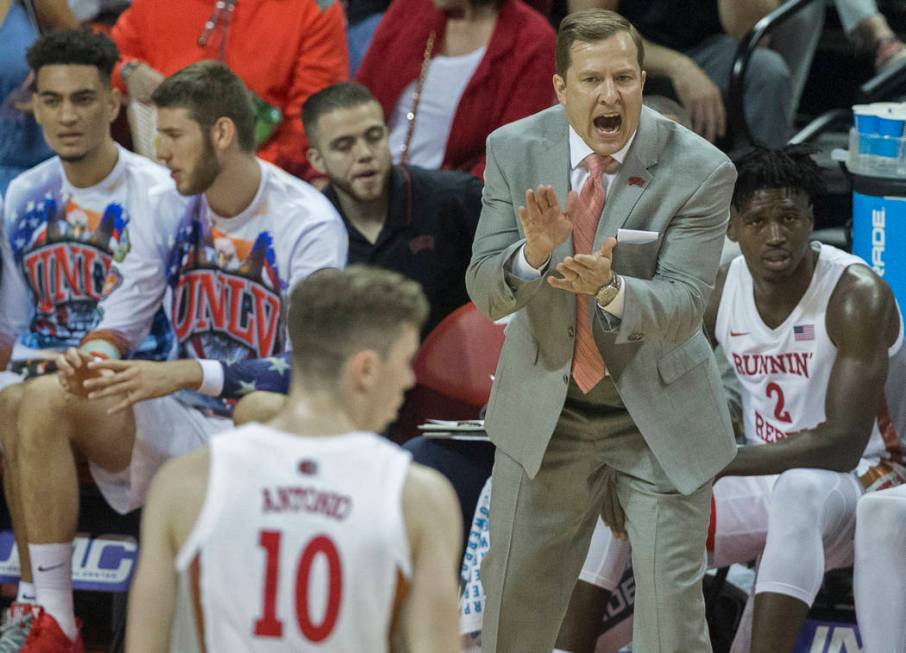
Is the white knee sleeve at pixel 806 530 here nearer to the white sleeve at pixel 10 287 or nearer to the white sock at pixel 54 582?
the white sock at pixel 54 582

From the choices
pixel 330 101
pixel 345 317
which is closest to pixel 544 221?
pixel 345 317

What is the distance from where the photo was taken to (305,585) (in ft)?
8.50

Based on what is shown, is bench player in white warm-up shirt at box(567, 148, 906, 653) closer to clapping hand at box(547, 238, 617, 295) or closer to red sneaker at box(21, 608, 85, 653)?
clapping hand at box(547, 238, 617, 295)

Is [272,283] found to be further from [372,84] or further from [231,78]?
[372,84]

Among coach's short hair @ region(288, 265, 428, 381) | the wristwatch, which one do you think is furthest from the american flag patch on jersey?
coach's short hair @ region(288, 265, 428, 381)

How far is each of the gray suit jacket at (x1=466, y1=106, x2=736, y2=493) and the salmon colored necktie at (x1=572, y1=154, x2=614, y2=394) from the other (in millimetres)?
24

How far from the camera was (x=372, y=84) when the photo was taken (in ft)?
20.1

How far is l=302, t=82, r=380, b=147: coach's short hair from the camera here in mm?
5535

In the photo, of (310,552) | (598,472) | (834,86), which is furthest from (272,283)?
(834,86)

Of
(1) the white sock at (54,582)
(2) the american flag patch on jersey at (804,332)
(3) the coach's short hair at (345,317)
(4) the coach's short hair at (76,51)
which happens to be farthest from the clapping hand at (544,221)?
(4) the coach's short hair at (76,51)

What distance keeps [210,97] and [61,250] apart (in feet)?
2.55

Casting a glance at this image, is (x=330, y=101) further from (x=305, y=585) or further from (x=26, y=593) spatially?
(x=305, y=585)

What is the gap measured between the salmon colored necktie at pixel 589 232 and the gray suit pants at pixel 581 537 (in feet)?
0.43

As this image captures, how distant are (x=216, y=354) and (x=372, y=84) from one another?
4.55 feet
